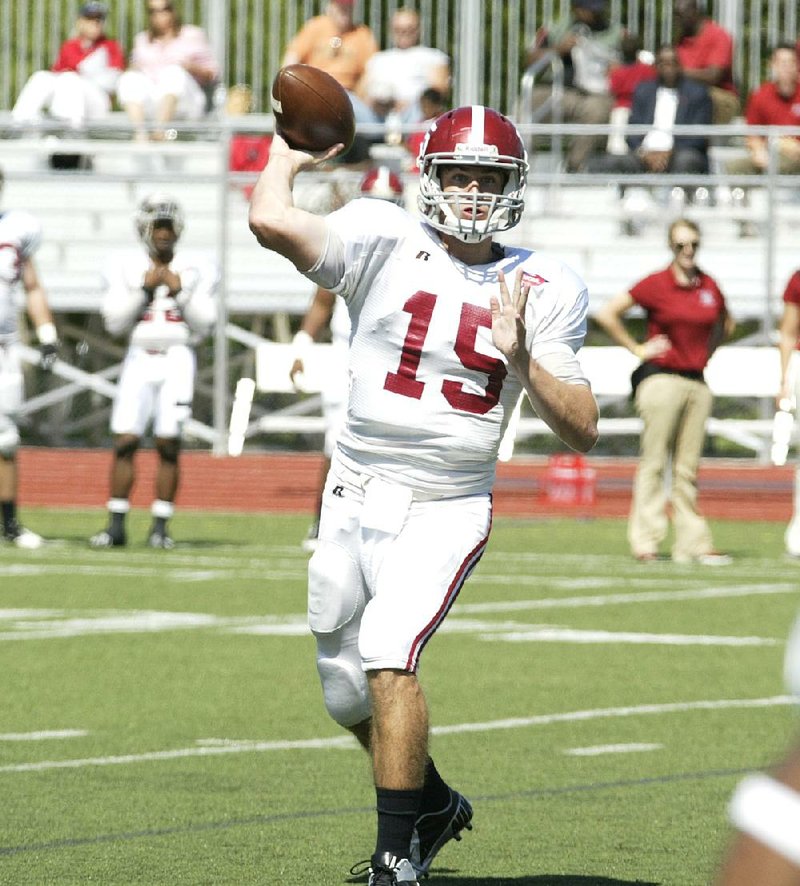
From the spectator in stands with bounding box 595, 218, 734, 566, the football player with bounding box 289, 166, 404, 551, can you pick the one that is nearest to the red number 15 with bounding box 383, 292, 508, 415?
the football player with bounding box 289, 166, 404, 551

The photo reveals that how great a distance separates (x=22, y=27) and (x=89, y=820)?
54.4 ft

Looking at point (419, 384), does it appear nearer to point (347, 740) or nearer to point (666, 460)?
point (347, 740)

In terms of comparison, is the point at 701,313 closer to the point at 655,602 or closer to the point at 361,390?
the point at 655,602

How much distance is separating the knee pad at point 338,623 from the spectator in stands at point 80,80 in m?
14.0

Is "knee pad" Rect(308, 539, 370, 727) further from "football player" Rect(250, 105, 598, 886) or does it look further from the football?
the football

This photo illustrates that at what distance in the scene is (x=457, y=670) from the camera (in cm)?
826

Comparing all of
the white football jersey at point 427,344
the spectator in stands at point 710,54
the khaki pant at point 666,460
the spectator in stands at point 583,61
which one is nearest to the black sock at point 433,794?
Answer: the white football jersey at point 427,344

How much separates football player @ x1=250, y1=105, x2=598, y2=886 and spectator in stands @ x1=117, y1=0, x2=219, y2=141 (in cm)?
1455

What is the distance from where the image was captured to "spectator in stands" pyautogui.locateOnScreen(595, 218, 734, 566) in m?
12.3

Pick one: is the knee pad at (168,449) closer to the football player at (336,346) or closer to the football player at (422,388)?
the football player at (336,346)

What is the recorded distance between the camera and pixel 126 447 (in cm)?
1291

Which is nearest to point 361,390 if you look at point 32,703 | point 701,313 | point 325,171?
point 32,703

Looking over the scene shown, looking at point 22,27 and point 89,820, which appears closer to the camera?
point 89,820

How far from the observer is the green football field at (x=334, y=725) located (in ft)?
16.9
